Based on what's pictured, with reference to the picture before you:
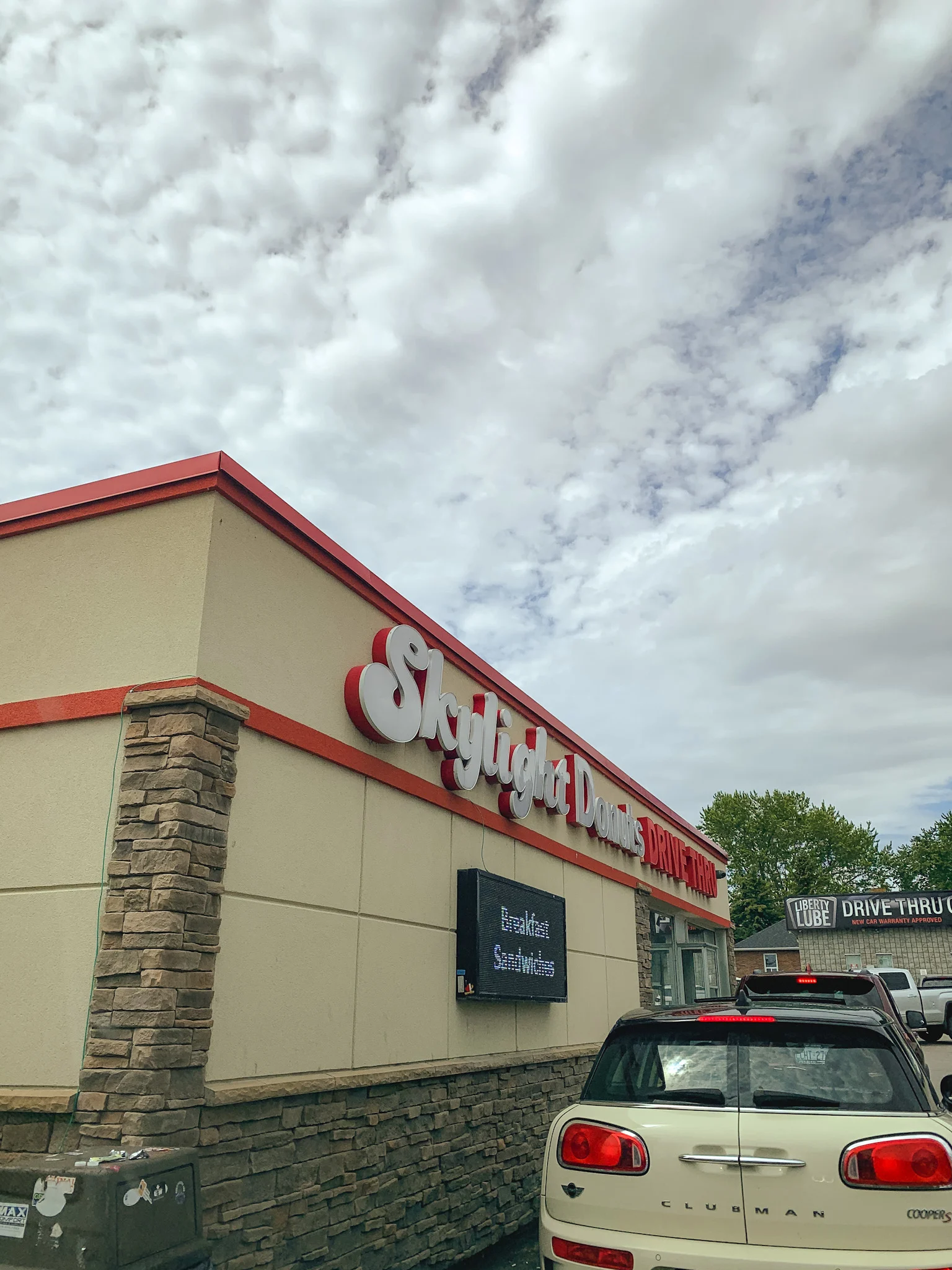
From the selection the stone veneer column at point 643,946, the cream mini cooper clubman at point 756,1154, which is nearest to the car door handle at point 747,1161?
the cream mini cooper clubman at point 756,1154

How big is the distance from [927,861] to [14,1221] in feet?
229

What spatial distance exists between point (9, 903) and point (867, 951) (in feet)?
127

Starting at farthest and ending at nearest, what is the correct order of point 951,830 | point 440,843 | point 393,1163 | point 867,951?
point 951,830 < point 867,951 < point 440,843 < point 393,1163

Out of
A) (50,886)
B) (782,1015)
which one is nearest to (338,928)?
(50,886)

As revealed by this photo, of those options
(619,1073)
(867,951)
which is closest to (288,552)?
(619,1073)

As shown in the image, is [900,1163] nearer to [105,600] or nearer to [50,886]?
[50,886]

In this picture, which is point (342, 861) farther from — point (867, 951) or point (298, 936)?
point (867, 951)

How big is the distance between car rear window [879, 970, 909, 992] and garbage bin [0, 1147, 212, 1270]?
90.9 ft

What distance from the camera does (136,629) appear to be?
19.5 feet

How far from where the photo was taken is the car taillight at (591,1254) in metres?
4.15

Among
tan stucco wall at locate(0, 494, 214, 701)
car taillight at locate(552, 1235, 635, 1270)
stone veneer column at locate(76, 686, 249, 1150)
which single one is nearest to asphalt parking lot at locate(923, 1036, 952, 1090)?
car taillight at locate(552, 1235, 635, 1270)

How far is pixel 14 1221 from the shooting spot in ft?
13.6

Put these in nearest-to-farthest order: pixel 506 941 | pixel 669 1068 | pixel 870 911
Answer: pixel 669 1068 < pixel 506 941 < pixel 870 911

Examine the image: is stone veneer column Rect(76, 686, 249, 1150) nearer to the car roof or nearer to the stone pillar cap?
the stone pillar cap
